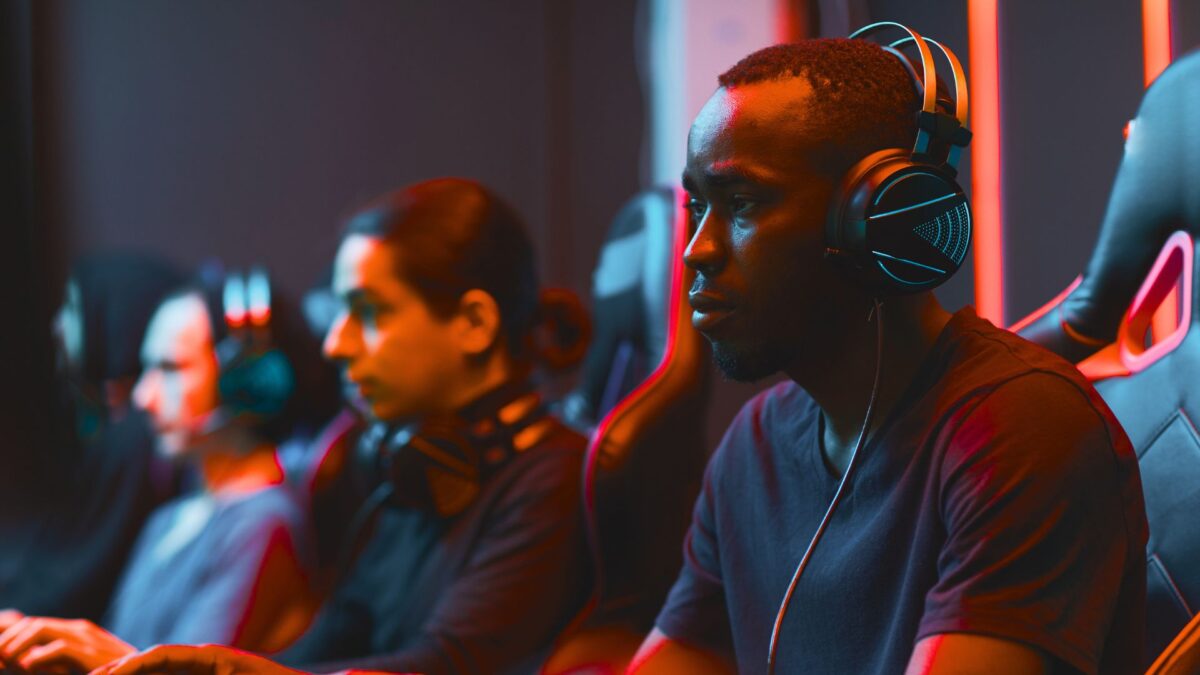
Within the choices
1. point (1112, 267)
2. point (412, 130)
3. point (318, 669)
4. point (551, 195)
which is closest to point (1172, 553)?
point (1112, 267)

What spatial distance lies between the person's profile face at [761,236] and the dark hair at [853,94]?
0.01 meters

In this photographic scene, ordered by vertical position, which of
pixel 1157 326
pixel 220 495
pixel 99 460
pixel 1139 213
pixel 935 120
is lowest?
pixel 99 460

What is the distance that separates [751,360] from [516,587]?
0.51 metres

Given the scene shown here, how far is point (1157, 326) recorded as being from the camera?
3.27 ft

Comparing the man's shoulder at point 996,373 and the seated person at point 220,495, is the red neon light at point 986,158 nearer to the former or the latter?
the man's shoulder at point 996,373

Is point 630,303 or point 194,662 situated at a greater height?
point 630,303

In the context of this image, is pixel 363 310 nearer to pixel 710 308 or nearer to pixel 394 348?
pixel 394 348

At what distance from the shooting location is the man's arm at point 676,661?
102 centimetres

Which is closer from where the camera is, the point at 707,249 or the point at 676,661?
the point at 707,249

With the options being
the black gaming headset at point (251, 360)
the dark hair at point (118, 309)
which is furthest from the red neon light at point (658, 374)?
the dark hair at point (118, 309)

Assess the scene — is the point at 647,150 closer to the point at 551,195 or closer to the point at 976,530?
the point at 551,195

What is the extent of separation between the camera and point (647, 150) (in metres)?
1.72

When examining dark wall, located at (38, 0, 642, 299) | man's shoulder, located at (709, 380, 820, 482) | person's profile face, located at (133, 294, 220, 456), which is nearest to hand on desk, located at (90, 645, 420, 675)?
man's shoulder, located at (709, 380, 820, 482)

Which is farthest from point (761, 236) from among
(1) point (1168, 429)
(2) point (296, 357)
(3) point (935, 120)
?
(2) point (296, 357)
